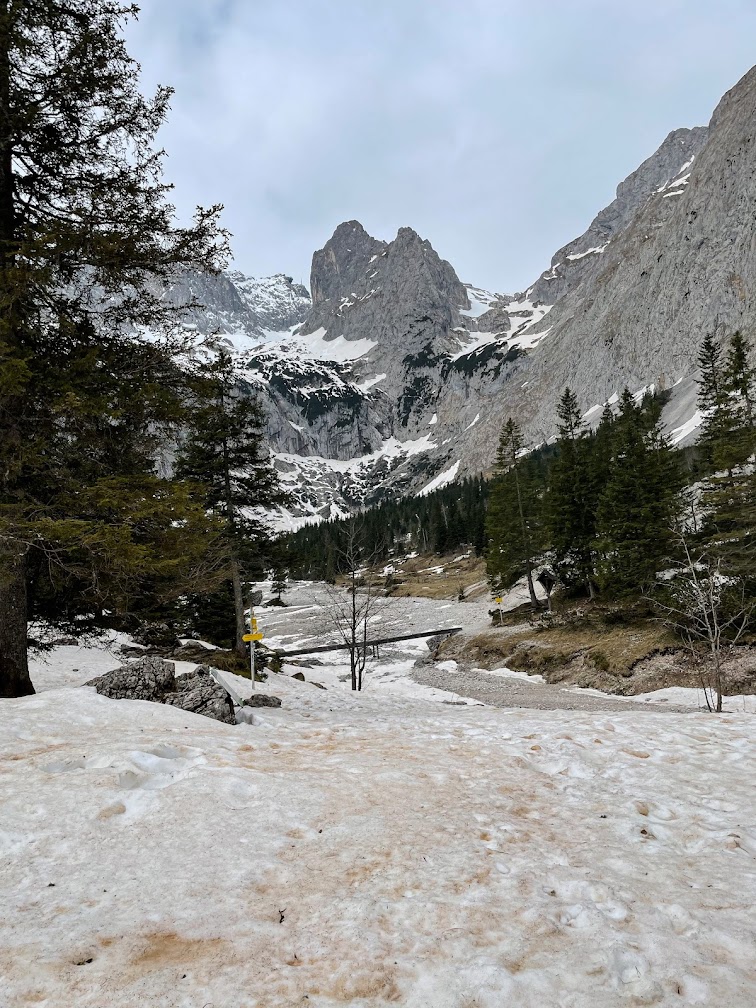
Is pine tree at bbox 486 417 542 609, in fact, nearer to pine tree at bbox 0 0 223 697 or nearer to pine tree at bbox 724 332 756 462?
pine tree at bbox 724 332 756 462

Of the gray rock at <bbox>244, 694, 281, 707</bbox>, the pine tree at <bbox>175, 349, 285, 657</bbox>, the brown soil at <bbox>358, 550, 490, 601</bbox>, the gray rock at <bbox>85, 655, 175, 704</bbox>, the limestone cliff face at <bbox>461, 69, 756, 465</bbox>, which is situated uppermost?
the limestone cliff face at <bbox>461, 69, 756, 465</bbox>

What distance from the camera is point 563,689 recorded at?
23375 mm

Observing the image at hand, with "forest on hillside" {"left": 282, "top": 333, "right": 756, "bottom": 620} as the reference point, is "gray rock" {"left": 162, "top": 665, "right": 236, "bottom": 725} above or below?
below

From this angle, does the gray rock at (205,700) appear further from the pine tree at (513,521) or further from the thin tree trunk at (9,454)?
the pine tree at (513,521)

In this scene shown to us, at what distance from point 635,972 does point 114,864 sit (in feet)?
11.1

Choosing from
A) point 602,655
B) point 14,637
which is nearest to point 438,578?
point 602,655

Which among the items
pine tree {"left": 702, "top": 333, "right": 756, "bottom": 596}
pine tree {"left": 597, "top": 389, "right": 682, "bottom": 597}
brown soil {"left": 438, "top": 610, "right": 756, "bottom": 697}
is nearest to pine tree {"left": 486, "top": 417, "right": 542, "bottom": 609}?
brown soil {"left": 438, "top": 610, "right": 756, "bottom": 697}

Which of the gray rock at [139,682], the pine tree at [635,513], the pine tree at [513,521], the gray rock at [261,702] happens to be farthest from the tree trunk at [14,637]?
the pine tree at [513,521]

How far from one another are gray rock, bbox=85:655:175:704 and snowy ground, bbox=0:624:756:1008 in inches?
57.6

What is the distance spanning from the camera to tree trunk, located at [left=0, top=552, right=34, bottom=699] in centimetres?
762

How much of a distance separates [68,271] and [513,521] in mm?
35948

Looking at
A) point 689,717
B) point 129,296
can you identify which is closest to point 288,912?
point 689,717

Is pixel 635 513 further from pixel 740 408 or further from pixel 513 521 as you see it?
pixel 513 521

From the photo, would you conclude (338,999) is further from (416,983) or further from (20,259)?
(20,259)
